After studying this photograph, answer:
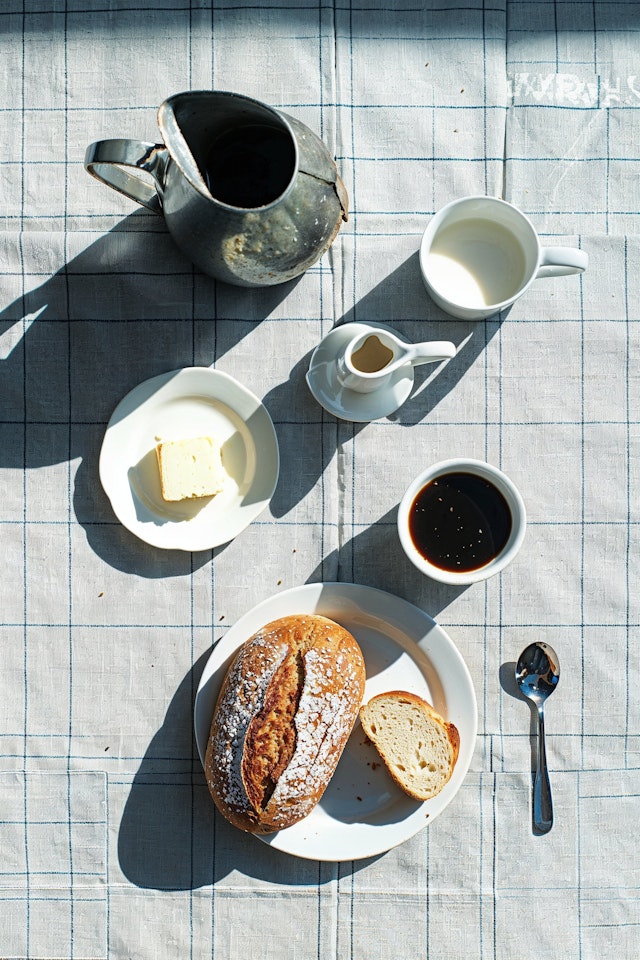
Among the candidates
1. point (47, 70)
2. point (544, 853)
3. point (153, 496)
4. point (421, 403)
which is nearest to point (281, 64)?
point (47, 70)

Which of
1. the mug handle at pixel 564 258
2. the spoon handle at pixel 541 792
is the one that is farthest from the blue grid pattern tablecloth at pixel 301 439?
the mug handle at pixel 564 258

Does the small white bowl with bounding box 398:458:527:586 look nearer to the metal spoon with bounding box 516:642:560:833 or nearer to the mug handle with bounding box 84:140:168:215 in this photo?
the metal spoon with bounding box 516:642:560:833

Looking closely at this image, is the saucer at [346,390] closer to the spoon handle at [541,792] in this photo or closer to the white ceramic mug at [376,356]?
the white ceramic mug at [376,356]

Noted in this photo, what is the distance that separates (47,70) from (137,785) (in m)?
0.96

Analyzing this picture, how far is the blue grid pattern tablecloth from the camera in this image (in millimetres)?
1018

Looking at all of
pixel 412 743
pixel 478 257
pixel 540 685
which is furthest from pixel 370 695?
pixel 478 257

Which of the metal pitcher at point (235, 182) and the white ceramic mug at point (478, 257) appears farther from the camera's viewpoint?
the white ceramic mug at point (478, 257)

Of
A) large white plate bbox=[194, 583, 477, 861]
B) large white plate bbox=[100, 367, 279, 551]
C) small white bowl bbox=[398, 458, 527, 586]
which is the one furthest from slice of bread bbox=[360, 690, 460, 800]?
large white plate bbox=[100, 367, 279, 551]

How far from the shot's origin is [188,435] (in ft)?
3.29

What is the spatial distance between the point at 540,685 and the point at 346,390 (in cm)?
47

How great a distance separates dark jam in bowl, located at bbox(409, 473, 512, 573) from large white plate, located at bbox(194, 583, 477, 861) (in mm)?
93

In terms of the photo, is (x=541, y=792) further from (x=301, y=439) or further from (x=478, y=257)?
(x=478, y=257)

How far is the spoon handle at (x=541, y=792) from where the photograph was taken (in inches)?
40.0

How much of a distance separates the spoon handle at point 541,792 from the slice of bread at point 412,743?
12cm
